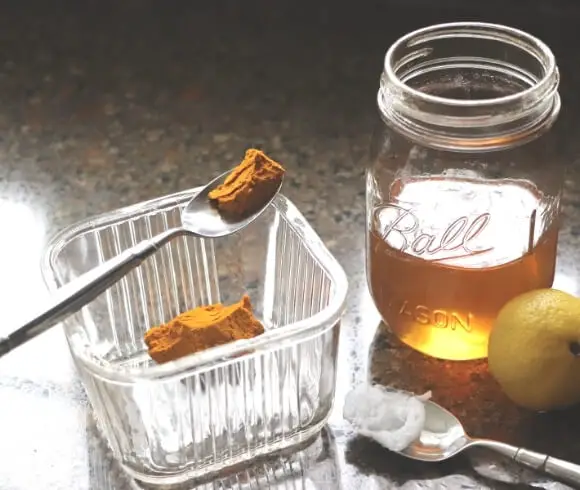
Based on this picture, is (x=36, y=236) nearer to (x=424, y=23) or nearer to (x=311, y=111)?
(x=311, y=111)

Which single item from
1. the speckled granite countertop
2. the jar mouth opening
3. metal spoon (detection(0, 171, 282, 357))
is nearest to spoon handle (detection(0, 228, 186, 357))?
metal spoon (detection(0, 171, 282, 357))

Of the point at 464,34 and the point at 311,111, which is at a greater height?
the point at 464,34

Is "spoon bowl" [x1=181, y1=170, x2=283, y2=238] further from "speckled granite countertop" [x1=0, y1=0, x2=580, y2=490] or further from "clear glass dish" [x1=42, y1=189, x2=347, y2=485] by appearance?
"speckled granite countertop" [x1=0, y1=0, x2=580, y2=490]

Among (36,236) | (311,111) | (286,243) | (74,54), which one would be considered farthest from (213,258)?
(74,54)

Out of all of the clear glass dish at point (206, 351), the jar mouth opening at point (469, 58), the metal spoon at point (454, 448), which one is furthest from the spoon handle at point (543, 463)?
the jar mouth opening at point (469, 58)

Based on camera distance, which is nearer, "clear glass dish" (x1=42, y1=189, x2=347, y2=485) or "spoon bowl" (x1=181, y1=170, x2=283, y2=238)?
"clear glass dish" (x1=42, y1=189, x2=347, y2=485)

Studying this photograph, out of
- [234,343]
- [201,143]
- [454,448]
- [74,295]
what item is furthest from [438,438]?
[201,143]

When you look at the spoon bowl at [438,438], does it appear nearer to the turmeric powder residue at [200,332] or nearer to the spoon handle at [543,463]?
the spoon handle at [543,463]
